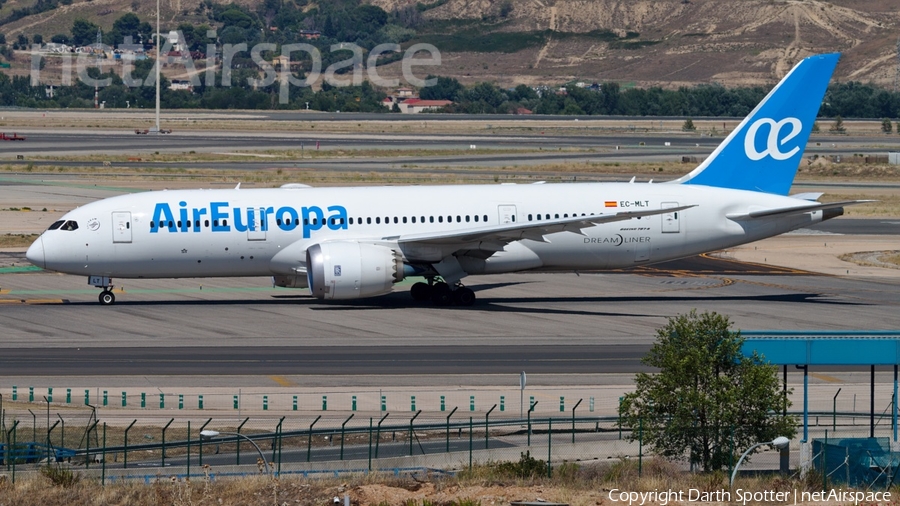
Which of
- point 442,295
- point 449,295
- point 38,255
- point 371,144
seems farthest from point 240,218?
point 371,144

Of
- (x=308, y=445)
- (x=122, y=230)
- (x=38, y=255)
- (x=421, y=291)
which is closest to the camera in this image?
(x=308, y=445)

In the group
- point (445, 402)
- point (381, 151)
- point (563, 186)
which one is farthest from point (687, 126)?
point (445, 402)

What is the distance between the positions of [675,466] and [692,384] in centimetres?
186

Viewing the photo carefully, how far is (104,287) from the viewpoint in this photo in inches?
1967

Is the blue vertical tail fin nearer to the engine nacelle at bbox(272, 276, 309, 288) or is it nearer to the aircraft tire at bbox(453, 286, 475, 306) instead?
the aircraft tire at bbox(453, 286, 475, 306)

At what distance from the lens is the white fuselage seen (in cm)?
4809

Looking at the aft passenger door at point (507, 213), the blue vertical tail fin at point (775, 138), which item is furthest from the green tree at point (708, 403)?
the blue vertical tail fin at point (775, 138)

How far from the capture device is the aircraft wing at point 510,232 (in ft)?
155

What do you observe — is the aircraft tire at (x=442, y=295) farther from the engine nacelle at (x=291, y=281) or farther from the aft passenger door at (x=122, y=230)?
the aft passenger door at (x=122, y=230)

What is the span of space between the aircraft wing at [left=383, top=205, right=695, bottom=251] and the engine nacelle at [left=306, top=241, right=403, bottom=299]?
4.91 ft

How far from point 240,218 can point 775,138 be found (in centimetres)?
2215

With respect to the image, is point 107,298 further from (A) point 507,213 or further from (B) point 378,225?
(A) point 507,213

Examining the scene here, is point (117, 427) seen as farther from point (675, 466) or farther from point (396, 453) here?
point (675, 466)

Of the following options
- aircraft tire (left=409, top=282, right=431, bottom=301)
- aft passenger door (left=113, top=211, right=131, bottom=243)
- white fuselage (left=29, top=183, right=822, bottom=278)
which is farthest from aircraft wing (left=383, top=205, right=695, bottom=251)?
aft passenger door (left=113, top=211, right=131, bottom=243)
